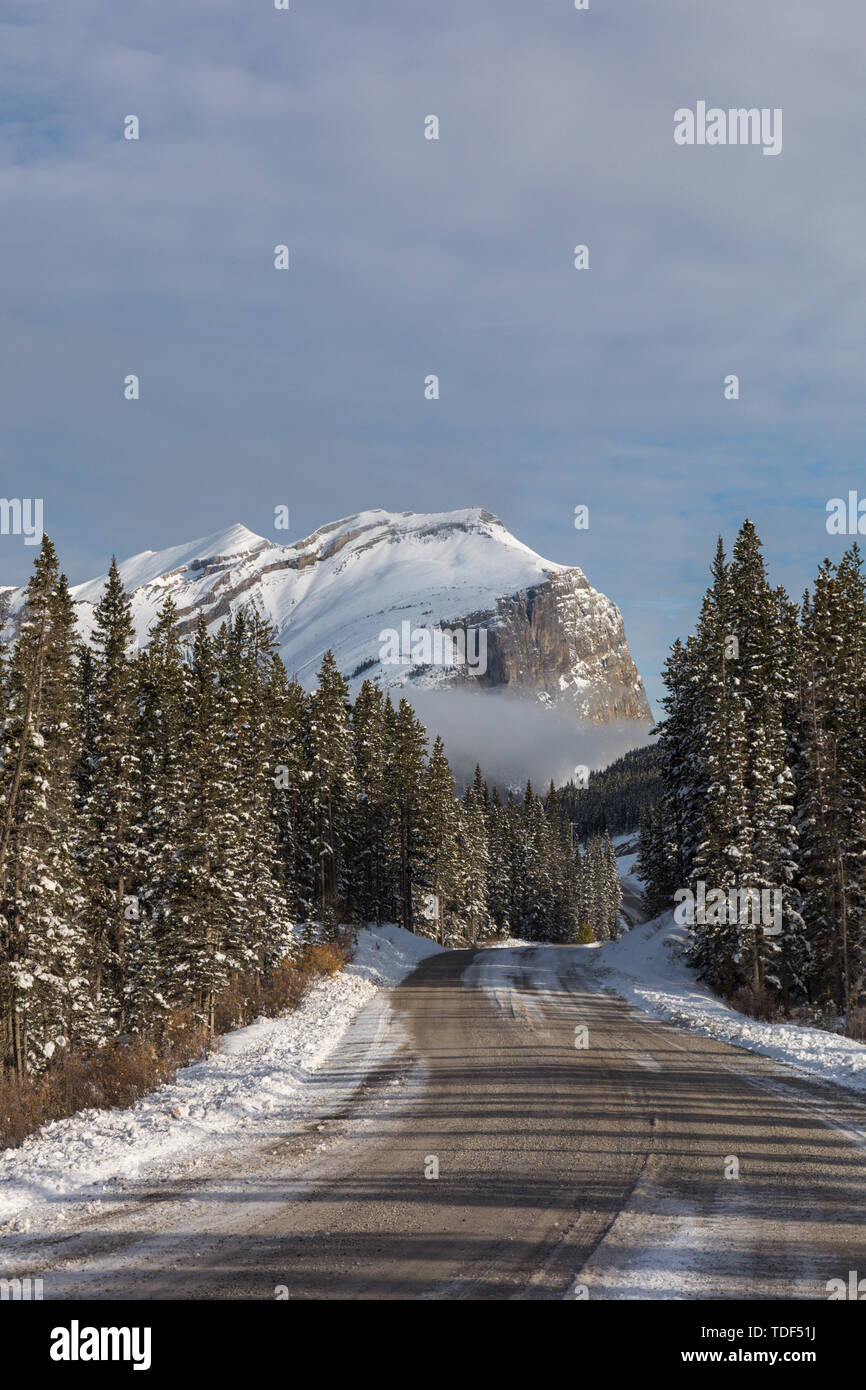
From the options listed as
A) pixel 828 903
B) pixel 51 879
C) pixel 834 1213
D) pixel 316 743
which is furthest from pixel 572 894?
pixel 834 1213

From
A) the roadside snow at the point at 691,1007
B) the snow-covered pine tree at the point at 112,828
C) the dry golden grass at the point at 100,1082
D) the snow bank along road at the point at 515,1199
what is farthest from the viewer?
the snow-covered pine tree at the point at 112,828

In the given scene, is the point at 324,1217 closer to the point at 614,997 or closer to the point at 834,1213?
the point at 834,1213

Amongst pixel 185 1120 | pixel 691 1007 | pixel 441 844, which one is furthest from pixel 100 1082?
pixel 441 844

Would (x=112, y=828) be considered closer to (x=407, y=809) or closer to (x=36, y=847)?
(x=36, y=847)

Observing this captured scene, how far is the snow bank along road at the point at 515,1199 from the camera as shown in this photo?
6.62m

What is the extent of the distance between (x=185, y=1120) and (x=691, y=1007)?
17625 mm

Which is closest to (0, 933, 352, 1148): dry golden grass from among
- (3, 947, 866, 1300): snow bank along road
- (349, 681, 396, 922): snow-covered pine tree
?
(3, 947, 866, 1300): snow bank along road

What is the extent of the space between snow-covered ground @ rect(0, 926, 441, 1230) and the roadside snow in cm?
782

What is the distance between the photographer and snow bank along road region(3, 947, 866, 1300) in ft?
21.7

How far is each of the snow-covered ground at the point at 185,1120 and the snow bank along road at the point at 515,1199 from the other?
55 centimetres

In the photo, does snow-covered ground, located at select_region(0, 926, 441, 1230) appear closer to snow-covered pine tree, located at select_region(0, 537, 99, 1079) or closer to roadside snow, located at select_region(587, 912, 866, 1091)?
roadside snow, located at select_region(587, 912, 866, 1091)

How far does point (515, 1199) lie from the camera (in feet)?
28.3

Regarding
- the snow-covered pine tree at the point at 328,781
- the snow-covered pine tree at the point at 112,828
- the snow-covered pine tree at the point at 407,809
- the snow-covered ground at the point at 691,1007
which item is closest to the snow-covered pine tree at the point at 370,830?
the snow-covered pine tree at the point at 407,809

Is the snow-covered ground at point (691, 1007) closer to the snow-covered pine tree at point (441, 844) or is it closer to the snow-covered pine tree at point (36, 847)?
the snow-covered pine tree at point (36, 847)
